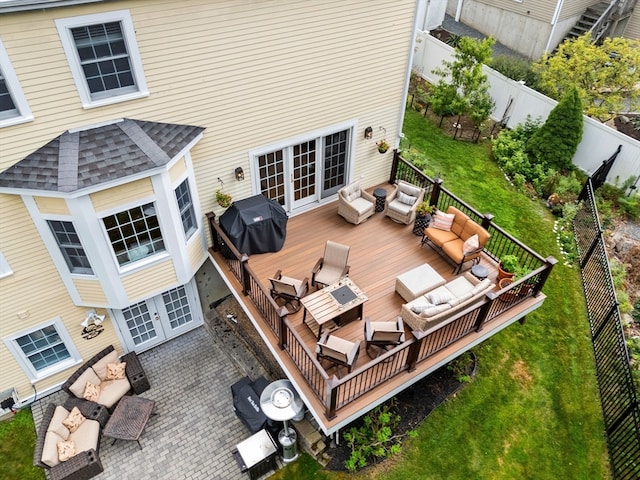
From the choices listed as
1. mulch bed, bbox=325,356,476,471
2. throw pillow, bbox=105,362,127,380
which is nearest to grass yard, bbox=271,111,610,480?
mulch bed, bbox=325,356,476,471

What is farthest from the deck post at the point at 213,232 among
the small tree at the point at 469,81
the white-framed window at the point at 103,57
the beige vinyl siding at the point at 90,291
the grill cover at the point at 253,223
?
the small tree at the point at 469,81

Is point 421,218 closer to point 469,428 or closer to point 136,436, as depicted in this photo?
point 469,428

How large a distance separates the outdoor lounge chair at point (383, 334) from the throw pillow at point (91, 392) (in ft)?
23.2

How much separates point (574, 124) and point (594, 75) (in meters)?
3.24

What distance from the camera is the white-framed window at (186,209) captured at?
34.3 feet

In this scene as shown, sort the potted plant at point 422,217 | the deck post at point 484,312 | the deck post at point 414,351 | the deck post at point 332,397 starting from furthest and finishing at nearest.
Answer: the potted plant at point 422,217 < the deck post at point 484,312 < the deck post at point 414,351 < the deck post at point 332,397

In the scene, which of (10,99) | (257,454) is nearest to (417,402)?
(257,454)

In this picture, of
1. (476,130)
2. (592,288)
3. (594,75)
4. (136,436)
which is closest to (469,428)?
(592,288)

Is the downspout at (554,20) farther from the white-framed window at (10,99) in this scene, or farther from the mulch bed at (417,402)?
the white-framed window at (10,99)

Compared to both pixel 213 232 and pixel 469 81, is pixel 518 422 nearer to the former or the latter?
pixel 213 232

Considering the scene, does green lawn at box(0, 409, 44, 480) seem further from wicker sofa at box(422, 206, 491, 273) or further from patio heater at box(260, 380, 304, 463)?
wicker sofa at box(422, 206, 491, 273)

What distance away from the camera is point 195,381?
12.4 meters

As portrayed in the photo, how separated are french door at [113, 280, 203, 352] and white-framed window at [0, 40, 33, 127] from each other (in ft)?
17.7

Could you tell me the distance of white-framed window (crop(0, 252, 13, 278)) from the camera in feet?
30.8
